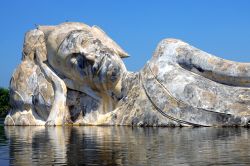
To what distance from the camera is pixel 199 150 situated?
54.0ft

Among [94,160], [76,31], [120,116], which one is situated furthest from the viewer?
[76,31]

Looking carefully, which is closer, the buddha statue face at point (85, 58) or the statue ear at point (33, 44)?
the buddha statue face at point (85, 58)

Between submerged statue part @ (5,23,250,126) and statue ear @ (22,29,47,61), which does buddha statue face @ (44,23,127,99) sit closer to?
submerged statue part @ (5,23,250,126)

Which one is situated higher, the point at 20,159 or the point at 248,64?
the point at 248,64

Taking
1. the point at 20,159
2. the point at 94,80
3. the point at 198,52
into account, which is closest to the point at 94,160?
the point at 20,159

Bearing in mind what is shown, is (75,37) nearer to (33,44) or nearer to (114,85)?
(114,85)

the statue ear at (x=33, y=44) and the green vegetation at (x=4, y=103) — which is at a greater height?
the statue ear at (x=33, y=44)

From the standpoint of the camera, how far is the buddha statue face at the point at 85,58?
3734cm

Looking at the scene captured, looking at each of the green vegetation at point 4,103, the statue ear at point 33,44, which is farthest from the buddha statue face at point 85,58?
the green vegetation at point 4,103

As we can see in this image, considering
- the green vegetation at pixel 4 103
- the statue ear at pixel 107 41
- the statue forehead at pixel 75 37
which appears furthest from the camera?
the green vegetation at pixel 4 103

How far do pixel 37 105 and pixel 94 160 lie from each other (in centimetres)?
2788

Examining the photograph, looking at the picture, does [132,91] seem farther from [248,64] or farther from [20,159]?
[20,159]

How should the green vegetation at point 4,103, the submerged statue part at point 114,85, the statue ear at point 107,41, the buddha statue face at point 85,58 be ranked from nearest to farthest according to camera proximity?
the submerged statue part at point 114,85 < the buddha statue face at point 85,58 < the statue ear at point 107,41 < the green vegetation at point 4,103

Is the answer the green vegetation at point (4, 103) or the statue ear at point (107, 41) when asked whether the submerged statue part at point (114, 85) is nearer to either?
the statue ear at point (107, 41)
